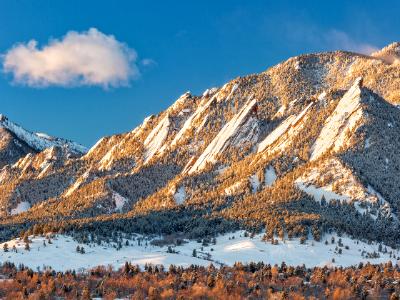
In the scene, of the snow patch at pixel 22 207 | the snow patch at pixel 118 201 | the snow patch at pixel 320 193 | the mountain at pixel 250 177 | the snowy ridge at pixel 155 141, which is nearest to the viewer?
the mountain at pixel 250 177

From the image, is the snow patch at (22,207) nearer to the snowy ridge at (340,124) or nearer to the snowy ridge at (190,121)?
the snowy ridge at (190,121)

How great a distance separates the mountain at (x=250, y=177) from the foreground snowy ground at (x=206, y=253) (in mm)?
4297

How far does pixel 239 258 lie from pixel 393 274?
26.4 metres

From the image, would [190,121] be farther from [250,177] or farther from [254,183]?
[254,183]

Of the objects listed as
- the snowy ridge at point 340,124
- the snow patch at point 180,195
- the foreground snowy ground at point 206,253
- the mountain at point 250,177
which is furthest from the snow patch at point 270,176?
the foreground snowy ground at point 206,253

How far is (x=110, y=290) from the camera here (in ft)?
150

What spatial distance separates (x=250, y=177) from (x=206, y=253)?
4724 cm

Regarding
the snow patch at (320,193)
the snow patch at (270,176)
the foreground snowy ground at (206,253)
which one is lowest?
the foreground snowy ground at (206,253)

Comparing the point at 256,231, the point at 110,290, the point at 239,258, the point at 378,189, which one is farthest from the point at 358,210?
the point at 110,290

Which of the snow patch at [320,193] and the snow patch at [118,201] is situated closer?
the snow patch at [320,193]

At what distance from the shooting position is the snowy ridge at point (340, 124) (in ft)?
438

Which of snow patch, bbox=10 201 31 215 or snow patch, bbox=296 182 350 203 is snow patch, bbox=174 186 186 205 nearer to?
snow patch, bbox=296 182 350 203

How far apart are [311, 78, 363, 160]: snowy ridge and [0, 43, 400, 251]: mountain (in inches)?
14.5

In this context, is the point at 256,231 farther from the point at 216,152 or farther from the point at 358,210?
the point at 216,152
